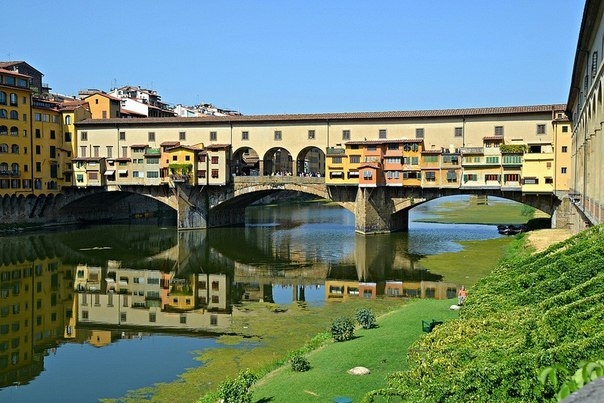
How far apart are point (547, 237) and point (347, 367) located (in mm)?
29856

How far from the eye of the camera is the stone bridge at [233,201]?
58.6 m

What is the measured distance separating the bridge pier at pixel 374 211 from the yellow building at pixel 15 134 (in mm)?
37951

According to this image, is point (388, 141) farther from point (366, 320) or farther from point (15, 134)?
point (15, 134)

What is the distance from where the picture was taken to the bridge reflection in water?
2638 centimetres

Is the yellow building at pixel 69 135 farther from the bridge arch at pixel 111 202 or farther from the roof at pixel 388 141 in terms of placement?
the roof at pixel 388 141

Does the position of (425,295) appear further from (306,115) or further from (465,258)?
(306,115)

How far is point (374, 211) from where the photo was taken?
194 feet

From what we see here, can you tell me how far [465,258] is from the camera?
1710 inches

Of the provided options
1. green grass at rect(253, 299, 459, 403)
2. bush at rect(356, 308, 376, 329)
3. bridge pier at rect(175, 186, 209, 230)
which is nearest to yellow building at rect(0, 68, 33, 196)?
bridge pier at rect(175, 186, 209, 230)

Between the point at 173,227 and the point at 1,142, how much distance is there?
69.0 ft

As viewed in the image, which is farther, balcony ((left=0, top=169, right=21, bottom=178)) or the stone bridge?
balcony ((left=0, top=169, right=21, bottom=178))

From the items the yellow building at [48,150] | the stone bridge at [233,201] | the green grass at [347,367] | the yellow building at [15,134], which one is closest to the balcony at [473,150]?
the stone bridge at [233,201]

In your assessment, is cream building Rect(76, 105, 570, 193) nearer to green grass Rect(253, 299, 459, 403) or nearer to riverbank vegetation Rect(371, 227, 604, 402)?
green grass Rect(253, 299, 459, 403)

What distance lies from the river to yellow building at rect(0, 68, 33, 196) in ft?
23.4
